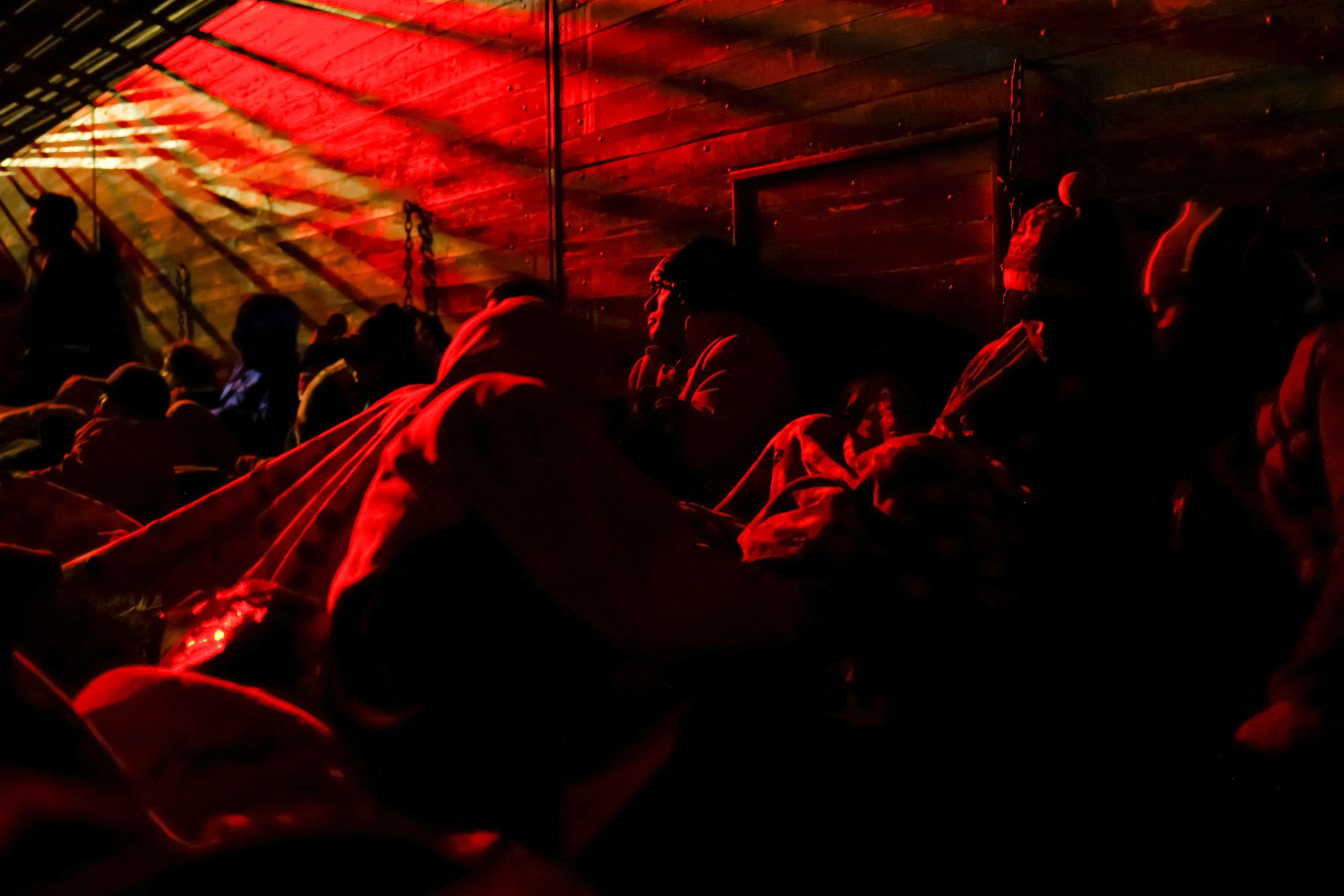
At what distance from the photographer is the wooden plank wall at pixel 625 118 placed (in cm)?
227

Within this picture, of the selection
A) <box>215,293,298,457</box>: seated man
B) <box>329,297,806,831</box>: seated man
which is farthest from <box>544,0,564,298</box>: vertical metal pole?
<box>329,297,806,831</box>: seated man

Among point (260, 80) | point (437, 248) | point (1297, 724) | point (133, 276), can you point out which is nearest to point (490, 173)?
point (437, 248)

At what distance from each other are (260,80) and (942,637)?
623 centimetres

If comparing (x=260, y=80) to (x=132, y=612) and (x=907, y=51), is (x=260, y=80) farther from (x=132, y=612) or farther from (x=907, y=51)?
(x=132, y=612)

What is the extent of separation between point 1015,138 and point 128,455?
2.74 meters

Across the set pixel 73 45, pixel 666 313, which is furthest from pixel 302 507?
pixel 73 45

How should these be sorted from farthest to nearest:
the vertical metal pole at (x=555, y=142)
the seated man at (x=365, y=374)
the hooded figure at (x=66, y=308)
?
the hooded figure at (x=66, y=308) → the vertical metal pole at (x=555, y=142) → the seated man at (x=365, y=374)

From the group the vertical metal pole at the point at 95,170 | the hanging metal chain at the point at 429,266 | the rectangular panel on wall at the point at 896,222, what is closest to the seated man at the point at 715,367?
the rectangular panel on wall at the point at 896,222

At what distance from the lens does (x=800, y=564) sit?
1.41 m

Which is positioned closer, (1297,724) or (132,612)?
(1297,724)

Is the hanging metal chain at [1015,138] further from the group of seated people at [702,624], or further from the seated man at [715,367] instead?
the seated man at [715,367]

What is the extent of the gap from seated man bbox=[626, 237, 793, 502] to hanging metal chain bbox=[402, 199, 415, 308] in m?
2.13

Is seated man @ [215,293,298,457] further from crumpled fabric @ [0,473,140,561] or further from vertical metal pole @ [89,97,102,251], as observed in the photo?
vertical metal pole @ [89,97,102,251]

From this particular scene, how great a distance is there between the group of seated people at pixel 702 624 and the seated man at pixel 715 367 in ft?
2.55
